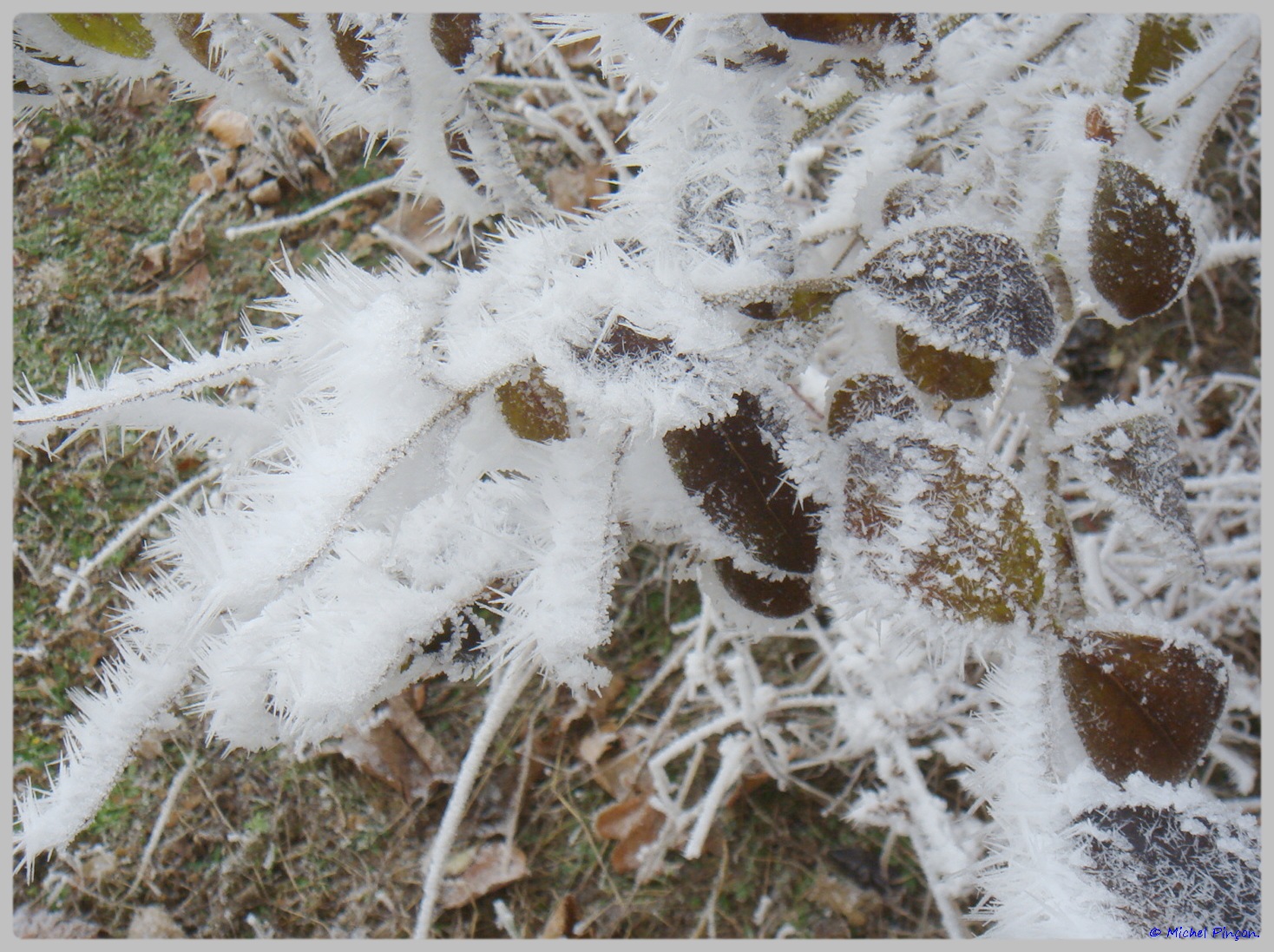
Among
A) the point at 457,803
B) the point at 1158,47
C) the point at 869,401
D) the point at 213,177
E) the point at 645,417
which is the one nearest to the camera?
the point at 645,417

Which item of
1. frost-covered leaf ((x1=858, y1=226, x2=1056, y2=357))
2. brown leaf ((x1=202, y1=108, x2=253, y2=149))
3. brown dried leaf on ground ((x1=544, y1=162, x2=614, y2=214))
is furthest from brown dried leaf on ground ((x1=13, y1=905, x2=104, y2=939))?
frost-covered leaf ((x1=858, y1=226, x2=1056, y2=357))

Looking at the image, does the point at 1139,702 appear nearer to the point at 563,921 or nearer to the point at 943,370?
the point at 943,370

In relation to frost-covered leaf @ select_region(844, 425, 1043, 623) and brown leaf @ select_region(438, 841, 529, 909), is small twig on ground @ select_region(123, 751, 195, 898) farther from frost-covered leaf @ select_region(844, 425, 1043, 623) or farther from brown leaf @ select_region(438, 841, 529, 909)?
frost-covered leaf @ select_region(844, 425, 1043, 623)

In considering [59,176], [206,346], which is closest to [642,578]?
[206,346]

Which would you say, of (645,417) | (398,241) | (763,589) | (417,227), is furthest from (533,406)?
(417,227)

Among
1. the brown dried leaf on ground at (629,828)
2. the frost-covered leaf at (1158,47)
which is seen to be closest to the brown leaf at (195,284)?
the brown dried leaf on ground at (629,828)

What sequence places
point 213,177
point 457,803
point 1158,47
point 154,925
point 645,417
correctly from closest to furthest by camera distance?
1. point 645,417
2. point 1158,47
3. point 457,803
4. point 154,925
5. point 213,177
